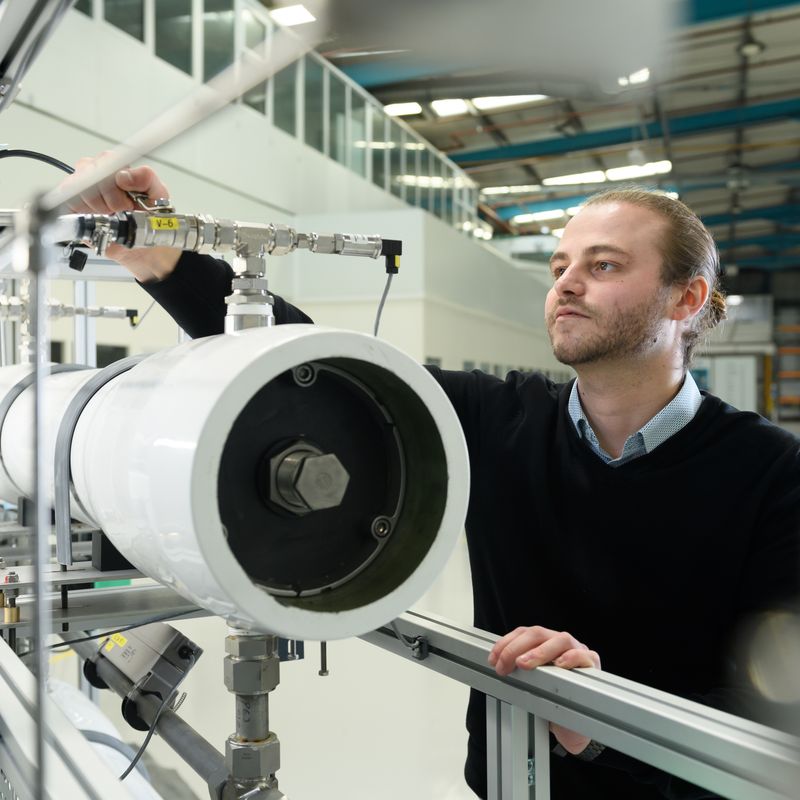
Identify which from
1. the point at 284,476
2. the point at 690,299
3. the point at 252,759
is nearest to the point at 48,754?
the point at 252,759

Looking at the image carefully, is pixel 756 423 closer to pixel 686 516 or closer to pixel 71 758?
pixel 686 516

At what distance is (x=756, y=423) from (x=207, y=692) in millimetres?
2099

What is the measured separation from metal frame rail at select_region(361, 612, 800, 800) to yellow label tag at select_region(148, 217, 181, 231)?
1.48 ft

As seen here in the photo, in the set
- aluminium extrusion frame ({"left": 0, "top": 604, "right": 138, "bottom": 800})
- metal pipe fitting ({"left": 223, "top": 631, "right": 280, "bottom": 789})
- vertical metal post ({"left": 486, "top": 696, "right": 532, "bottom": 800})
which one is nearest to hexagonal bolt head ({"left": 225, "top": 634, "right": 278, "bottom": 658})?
metal pipe fitting ({"left": 223, "top": 631, "right": 280, "bottom": 789})

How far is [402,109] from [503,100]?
9 cm

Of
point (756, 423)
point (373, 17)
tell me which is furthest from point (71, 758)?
point (756, 423)

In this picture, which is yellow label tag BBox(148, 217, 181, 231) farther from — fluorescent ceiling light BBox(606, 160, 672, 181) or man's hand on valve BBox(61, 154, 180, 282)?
fluorescent ceiling light BBox(606, 160, 672, 181)

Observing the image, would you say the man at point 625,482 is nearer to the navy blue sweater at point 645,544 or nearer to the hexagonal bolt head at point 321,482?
the navy blue sweater at point 645,544

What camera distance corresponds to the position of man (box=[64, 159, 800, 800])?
0.97 metres

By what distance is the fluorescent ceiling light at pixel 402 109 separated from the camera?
368 millimetres

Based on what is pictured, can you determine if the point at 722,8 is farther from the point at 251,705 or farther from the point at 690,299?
the point at 690,299

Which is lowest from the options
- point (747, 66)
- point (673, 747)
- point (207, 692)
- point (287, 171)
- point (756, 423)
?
point (207, 692)

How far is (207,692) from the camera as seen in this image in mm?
2613

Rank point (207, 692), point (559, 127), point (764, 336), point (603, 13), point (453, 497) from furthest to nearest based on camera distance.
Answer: point (764, 336) → point (207, 692) → point (453, 497) → point (559, 127) → point (603, 13)
